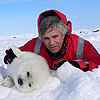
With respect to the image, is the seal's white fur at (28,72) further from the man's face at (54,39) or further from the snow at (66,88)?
the man's face at (54,39)

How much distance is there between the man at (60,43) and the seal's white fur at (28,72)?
1.11 feet

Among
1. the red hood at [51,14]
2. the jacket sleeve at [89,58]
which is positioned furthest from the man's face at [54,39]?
the jacket sleeve at [89,58]

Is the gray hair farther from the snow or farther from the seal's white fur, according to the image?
the snow

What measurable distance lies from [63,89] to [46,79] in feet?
0.93

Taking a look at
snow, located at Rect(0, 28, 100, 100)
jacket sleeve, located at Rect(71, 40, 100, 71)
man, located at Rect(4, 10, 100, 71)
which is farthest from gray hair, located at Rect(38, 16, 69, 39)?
snow, located at Rect(0, 28, 100, 100)

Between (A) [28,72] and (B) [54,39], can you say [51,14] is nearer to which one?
(B) [54,39]

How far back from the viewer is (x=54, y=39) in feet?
7.86

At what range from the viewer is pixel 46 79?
1.89 m

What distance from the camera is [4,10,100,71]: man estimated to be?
238 cm

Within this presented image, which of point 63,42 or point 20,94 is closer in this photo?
point 20,94

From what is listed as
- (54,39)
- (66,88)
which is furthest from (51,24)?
(66,88)

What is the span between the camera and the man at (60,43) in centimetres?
238

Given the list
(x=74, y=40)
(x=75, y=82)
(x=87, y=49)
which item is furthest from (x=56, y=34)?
(x=75, y=82)

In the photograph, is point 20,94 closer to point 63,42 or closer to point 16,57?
point 16,57
